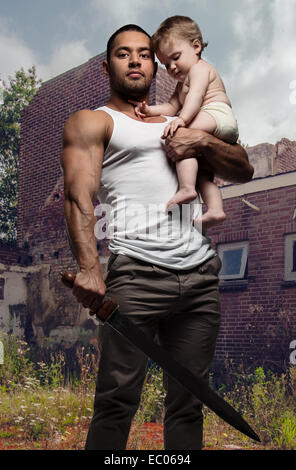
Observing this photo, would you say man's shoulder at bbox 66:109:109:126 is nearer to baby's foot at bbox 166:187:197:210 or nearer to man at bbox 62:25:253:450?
man at bbox 62:25:253:450

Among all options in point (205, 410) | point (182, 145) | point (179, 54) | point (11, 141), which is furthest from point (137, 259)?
point (11, 141)

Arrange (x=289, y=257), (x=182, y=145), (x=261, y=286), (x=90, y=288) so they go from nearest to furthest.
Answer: (x=90, y=288) → (x=182, y=145) → (x=289, y=257) → (x=261, y=286)

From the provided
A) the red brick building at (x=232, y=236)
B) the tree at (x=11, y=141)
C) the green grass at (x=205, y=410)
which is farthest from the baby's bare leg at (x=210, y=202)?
the tree at (x=11, y=141)

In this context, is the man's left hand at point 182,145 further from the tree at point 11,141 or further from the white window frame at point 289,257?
the tree at point 11,141

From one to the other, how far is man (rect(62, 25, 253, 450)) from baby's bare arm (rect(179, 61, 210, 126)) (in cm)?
10

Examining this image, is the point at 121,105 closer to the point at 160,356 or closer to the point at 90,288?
the point at 90,288

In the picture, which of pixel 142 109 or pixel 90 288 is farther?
pixel 142 109

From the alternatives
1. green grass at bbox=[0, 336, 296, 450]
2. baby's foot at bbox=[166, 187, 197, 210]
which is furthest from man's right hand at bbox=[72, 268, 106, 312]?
green grass at bbox=[0, 336, 296, 450]

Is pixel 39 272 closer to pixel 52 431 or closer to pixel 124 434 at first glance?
pixel 52 431

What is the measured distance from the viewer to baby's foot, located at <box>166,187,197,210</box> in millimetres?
2072

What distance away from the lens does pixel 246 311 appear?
24.6 ft

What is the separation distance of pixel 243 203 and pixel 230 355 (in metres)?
2.27

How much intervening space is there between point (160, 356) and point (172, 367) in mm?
73

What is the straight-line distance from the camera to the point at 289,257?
23.9ft
